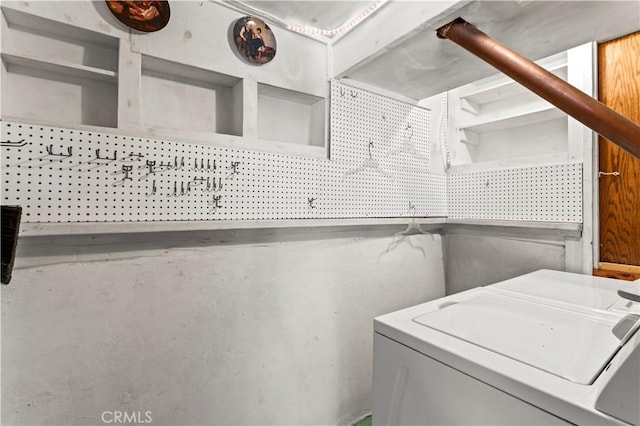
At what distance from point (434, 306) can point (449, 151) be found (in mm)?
1558

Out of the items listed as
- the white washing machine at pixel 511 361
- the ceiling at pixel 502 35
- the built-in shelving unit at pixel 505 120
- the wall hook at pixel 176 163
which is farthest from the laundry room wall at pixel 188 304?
the built-in shelving unit at pixel 505 120

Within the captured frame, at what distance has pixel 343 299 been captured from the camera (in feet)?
5.79

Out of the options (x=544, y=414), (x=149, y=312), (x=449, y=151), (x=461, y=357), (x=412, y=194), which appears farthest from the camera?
(x=449, y=151)

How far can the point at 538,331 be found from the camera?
89 cm

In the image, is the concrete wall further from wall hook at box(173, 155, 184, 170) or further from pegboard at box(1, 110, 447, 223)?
wall hook at box(173, 155, 184, 170)

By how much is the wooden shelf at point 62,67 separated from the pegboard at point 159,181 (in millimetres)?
248

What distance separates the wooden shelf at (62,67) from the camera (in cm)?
102

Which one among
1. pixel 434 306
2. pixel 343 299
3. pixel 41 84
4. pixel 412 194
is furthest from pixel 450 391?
pixel 41 84

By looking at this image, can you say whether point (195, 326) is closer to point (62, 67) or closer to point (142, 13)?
point (62, 67)

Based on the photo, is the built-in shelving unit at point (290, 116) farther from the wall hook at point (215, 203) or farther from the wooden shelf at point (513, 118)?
the wooden shelf at point (513, 118)

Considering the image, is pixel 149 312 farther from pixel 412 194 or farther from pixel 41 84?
pixel 412 194

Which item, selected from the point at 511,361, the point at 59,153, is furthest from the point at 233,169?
the point at 511,361

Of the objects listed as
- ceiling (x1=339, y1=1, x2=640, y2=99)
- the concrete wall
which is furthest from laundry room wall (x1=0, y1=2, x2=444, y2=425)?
the concrete wall

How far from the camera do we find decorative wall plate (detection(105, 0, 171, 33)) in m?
1.14
